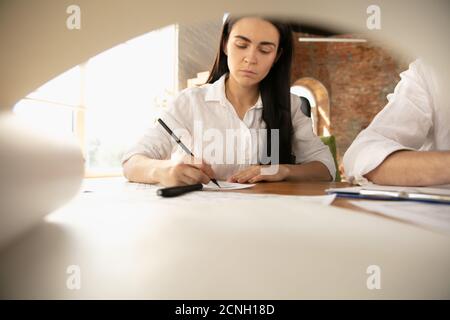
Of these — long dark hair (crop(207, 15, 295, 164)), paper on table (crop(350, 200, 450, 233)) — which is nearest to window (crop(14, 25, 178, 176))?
long dark hair (crop(207, 15, 295, 164))

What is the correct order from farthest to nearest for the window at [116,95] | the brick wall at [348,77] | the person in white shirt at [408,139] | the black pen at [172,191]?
the brick wall at [348,77] → the window at [116,95] → the person in white shirt at [408,139] → the black pen at [172,191]

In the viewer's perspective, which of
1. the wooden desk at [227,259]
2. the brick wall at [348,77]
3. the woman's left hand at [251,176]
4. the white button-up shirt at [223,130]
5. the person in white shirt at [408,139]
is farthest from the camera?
the brick wall at [348,77]

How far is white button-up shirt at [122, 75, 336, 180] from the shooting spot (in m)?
0.91

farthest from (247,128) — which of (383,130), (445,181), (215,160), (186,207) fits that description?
(186,207)

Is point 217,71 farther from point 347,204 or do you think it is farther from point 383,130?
point 347,204

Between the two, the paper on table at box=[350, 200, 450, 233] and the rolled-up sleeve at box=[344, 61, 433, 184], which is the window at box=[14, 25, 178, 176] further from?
the paper on table at box=[350, 200, 450, 233]

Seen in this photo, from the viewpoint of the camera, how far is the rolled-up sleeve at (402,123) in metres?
0.55

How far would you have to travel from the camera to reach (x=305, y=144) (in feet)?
2.97

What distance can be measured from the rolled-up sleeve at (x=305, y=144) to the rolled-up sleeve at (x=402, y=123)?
9.9 inches

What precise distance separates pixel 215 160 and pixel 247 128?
0.14 m

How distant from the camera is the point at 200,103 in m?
0.93

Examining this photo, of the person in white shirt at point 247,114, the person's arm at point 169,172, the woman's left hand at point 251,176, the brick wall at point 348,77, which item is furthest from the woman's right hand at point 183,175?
the brick wall at point 348,77

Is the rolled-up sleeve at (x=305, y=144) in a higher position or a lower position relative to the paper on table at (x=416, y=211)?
higher

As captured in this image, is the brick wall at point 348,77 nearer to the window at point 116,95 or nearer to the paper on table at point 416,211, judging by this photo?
the window at point 116,95
